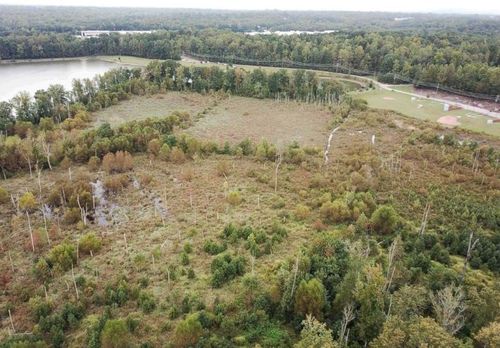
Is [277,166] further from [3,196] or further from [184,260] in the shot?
[3,196]

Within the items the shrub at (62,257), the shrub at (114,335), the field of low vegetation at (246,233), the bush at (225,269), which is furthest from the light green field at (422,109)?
the shrub at (114,335)

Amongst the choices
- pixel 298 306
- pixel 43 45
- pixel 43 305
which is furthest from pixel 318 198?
pixel 43 45

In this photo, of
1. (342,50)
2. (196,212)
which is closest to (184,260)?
(196,212)

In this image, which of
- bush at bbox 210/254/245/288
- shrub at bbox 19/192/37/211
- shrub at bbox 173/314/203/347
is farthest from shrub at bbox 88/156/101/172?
shrub at bbox 173/314/203/347

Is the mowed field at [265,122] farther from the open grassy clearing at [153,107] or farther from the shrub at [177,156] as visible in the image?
the shrub at [177,156]

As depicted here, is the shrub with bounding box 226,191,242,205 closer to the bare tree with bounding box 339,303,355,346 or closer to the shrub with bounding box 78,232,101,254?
the shrub with bounding box 78,232,101,254
